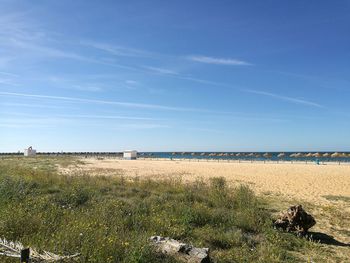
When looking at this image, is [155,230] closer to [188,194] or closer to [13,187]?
[188,194]

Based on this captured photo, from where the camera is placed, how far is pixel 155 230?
23.4ft

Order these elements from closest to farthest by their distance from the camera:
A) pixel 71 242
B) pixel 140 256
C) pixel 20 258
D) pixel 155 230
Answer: pixel 20 258, pixel 140 256, pixel 71 242, pixel 155 230

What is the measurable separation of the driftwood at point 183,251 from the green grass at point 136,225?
172mm

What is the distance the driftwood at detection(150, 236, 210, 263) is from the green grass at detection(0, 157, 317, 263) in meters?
0.17

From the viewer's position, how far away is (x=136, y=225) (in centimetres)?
731

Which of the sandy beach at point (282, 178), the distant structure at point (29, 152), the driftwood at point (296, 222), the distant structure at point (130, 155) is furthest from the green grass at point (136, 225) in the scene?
the distant structure at point (29, 152)

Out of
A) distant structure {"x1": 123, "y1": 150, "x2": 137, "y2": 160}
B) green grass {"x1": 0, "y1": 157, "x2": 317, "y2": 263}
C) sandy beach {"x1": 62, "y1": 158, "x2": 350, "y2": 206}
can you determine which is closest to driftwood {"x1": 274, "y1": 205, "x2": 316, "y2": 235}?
green grass {"x1": 0, "y1": 157, "x2": 317, "y2": 263}

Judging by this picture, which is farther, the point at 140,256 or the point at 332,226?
the point at 332,226

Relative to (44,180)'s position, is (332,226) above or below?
below

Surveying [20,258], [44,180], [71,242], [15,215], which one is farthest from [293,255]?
[44,180]

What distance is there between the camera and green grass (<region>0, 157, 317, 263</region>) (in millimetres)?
5203

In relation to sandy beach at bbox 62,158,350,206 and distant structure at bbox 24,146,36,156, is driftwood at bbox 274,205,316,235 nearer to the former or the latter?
sandy beach at bbox 62,158,350,206

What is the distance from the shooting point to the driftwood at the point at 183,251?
5.23 m

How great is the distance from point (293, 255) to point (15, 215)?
5545 millimetres
